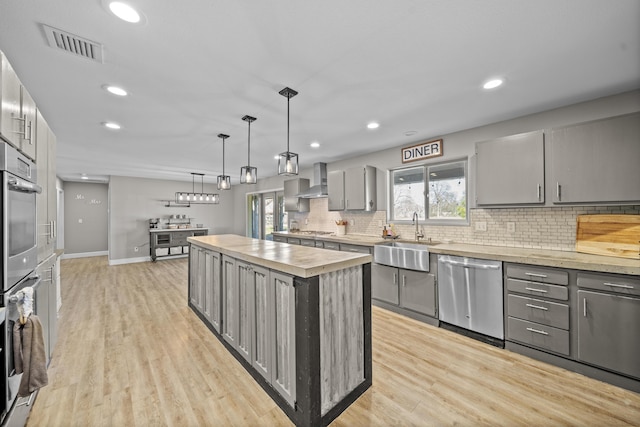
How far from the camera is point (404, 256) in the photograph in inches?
129

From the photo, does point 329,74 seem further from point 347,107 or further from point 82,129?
point 82,129

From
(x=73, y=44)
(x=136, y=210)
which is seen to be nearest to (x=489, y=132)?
(x=73, y=44)

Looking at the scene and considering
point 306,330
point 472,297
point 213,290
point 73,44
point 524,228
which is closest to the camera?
point 306,330

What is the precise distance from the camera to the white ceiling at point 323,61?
147 cm

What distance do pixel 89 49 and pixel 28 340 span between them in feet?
5.99

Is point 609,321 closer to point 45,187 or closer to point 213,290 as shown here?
point 213,290

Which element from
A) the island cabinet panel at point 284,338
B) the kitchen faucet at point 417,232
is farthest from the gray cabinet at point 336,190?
the island cabinet panel at point 284,338

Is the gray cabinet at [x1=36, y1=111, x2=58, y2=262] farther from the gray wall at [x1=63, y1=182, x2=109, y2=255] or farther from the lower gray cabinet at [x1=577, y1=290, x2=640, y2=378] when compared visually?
the gray wall at [x1=63, y1=182, x2=109, y2=255]

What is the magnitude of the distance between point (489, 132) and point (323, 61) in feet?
8.16

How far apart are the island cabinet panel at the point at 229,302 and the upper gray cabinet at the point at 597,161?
3.22 metres

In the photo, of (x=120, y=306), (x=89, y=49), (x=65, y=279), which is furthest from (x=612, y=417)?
(x=65, y=279)

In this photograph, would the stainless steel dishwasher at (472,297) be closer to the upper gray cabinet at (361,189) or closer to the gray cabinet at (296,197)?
the upper gray cabinet at (361,189)

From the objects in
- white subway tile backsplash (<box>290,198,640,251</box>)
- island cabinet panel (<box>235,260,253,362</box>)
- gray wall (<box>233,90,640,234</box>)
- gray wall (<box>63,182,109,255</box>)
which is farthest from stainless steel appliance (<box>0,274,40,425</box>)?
gray wall (<box>63,182,109,255</box>)

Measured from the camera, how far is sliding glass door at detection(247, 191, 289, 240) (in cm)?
748
